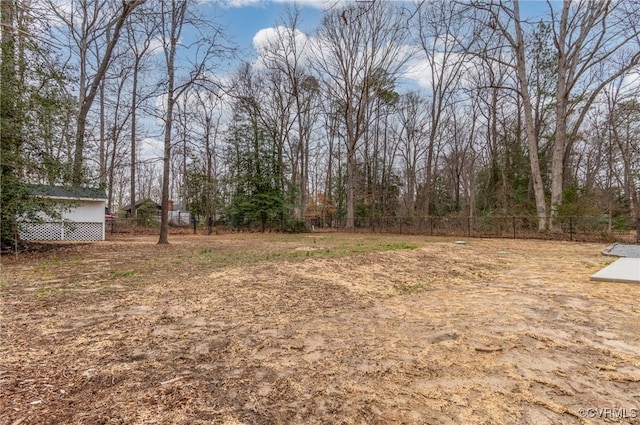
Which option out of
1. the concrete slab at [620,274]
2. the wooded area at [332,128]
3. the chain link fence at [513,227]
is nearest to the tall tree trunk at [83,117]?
the wooded area at [332,128]

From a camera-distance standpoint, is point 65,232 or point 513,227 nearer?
point 65,232

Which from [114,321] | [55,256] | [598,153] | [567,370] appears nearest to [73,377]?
[114,321]

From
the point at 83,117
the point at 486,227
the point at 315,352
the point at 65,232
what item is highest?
the point at 83,117

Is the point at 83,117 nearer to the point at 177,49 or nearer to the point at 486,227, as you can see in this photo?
the point at 177,49

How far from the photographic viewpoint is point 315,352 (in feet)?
7.14

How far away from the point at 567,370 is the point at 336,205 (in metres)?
22.3

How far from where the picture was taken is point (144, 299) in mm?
3447

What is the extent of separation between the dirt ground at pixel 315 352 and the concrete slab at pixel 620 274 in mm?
209

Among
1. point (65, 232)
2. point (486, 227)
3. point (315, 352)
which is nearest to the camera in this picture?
point (315, 352)

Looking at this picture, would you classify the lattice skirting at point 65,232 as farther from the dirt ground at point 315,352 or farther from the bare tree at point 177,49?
the dirt ground at point 315,352

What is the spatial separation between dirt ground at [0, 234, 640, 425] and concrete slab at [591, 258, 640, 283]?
209 millimetres

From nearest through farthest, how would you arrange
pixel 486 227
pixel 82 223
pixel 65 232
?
1. pixel 65 232
2. pixel 82 223
3. pixel 486 227

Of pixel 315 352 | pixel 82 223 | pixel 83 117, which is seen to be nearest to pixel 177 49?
pixel 83 117

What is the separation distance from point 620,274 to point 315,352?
5160 mm
